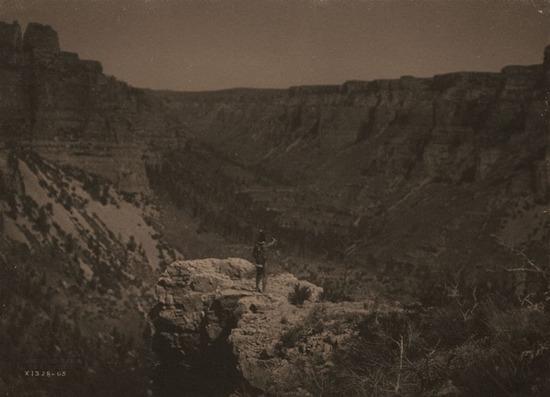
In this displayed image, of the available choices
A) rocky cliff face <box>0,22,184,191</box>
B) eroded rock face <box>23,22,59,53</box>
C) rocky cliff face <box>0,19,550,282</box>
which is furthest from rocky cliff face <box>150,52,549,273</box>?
eroded rock face <box>23,22,59,53</box>

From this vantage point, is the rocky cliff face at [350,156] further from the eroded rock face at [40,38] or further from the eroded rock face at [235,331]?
the eroded rock face at [235,331]

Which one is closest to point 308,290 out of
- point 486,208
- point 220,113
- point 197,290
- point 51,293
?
point 197,290

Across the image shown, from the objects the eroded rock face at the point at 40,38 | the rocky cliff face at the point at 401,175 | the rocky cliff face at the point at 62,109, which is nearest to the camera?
the rocky cliff face at the point at 62,109

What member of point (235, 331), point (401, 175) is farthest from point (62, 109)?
point (401, 175)

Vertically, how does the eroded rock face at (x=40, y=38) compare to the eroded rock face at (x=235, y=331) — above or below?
above

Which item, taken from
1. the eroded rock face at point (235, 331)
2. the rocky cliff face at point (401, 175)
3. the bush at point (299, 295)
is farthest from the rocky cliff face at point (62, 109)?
the bush at point (299, 295)

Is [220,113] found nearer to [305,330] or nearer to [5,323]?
[5,323]

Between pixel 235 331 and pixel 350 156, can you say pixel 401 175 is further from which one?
pixel 235 331
